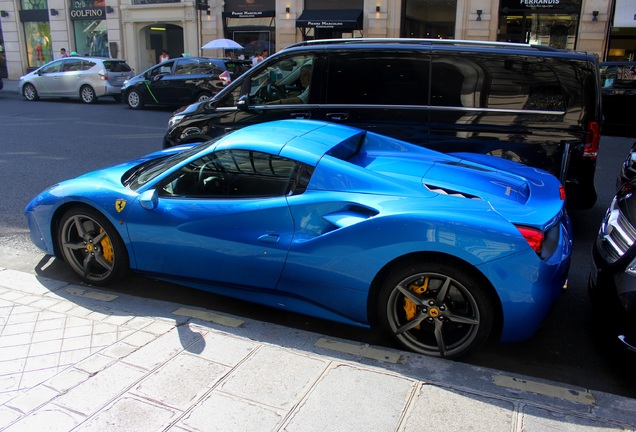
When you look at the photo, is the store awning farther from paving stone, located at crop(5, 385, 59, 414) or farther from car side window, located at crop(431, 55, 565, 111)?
paving stone, located at crop(5, 385, 59, 414)

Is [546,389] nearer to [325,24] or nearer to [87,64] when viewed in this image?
[87,64]

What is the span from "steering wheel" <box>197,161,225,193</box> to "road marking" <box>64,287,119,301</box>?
3.66ft

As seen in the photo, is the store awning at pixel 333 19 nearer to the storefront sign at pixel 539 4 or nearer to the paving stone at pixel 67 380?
the storefront sign at pixel 539 4

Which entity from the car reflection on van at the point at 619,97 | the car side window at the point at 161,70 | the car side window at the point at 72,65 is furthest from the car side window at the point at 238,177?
the car side window at the point at 72,65

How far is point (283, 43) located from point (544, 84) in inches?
774

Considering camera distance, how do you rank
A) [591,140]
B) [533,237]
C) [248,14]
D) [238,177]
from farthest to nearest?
[248,14]
[591,140]
[238,177]
[533,237]

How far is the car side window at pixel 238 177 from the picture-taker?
144 inches

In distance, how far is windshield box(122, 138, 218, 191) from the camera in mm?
4109

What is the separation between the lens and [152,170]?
4309 mm

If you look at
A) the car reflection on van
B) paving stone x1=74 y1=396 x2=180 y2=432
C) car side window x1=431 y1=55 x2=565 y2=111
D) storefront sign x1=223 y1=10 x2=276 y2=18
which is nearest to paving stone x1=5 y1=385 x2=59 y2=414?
paving stone x1=74 y1=396 x2=180 y2=432

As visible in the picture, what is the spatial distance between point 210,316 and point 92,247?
127 cm

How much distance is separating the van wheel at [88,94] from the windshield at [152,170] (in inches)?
635

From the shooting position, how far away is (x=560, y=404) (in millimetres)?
2799


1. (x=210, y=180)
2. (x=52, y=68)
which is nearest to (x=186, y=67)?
(x=52, y=68)
